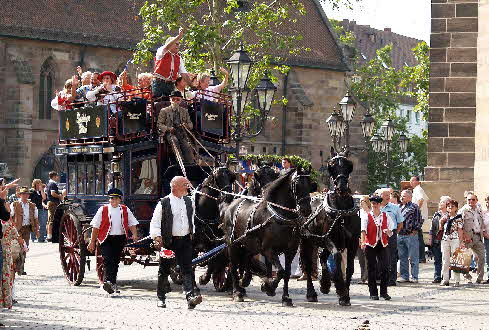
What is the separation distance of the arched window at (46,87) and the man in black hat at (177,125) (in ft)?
125

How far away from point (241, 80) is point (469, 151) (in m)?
6.46

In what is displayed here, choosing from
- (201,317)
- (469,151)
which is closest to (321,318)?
(201,317)

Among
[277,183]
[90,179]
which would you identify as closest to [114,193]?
[90,179]

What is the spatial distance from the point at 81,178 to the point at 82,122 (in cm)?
101

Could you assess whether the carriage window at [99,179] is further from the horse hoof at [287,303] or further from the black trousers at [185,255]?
the horse hoof at [287,303]

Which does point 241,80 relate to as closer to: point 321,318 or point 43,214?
point 321,318

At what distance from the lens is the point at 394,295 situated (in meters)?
19.4

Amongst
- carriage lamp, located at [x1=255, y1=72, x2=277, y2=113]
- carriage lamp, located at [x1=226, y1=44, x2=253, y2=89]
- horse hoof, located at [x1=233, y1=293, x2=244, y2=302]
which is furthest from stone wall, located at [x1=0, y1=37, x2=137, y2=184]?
horse hoof, located at [x1=233, y1=293, x2=244, y2=302]

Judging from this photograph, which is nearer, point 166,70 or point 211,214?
point 211,214

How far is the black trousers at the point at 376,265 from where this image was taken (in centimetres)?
1839

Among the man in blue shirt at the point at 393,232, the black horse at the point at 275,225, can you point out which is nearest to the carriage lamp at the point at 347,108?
the man in blue shirt at the point at 393,232

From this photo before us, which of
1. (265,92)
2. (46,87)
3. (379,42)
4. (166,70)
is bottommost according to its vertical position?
(166,70)

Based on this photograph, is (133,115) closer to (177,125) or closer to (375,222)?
(177,125)

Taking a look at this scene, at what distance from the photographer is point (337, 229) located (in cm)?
1756
